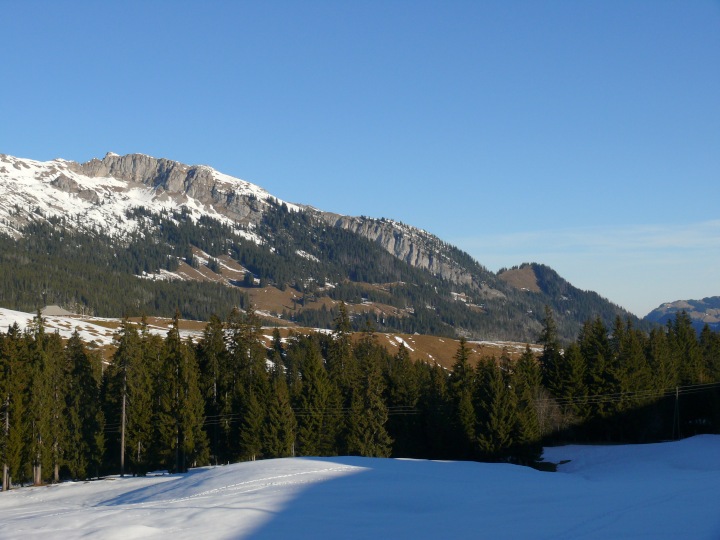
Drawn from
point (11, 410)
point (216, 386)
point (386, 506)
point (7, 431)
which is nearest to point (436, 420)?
point (216, 386)

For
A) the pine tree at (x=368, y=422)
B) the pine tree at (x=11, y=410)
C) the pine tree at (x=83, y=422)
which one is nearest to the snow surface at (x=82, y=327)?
the pine tree at (x=83, y=422)

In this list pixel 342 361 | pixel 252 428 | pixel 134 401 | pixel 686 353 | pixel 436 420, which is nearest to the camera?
pixel 252 428

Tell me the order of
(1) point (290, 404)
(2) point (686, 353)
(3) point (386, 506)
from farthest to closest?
(2) point (686, 353) < (1) point (290, 404) < (3) point (386, 506)

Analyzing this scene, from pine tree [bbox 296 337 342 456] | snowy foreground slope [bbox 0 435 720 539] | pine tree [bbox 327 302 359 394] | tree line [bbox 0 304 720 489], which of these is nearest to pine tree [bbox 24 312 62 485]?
tree line [bbox 0 304 720 489]

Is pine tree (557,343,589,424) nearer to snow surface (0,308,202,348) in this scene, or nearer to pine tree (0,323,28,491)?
pine tree (0,323,28,491)

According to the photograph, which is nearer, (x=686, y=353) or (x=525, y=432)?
(x=525, y=432)

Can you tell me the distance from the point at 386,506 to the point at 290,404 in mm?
42078

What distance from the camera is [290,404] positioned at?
68.4m

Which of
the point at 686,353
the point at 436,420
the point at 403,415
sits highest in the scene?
the point at 686,353

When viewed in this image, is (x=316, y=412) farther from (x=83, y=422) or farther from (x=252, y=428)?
(x=83, y=422)

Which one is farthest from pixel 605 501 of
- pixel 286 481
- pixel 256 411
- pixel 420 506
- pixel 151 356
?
pixel 151 356

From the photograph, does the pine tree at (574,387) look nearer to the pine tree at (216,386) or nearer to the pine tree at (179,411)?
the pine tree at (216,386)

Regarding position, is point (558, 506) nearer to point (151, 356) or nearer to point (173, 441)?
point (173, 441)

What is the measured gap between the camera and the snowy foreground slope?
22.2 meters
